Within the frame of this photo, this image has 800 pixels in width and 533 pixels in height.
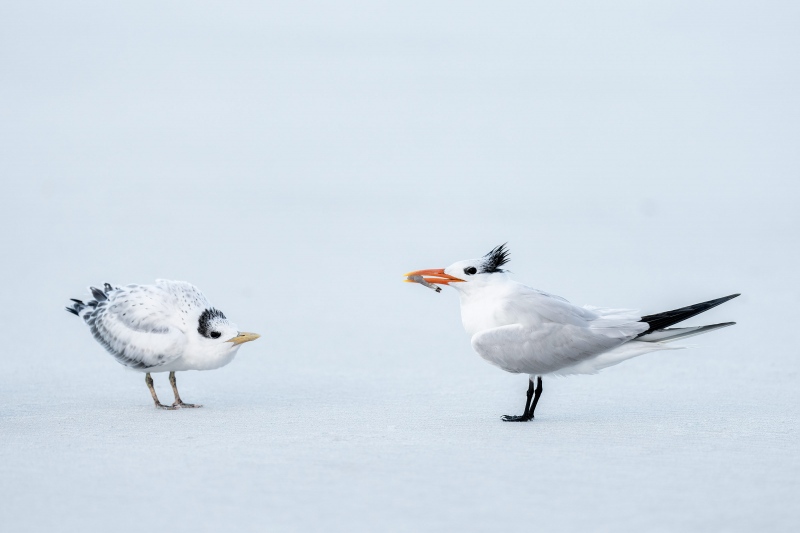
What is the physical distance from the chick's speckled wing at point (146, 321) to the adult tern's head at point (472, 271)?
1.52 metres

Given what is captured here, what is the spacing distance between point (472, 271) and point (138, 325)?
2116 mm

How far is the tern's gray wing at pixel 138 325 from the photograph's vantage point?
20.1ft

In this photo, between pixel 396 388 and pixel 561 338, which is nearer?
pixel 561 338

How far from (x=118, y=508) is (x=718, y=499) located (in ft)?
7.72

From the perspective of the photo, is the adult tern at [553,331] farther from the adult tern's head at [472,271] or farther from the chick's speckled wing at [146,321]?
the chick's speckled wing at [146,321]

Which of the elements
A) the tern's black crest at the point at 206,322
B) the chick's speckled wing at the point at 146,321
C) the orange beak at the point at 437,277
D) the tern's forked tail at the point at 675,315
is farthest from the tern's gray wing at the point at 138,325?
the tern's forked tail at the point at 675,315

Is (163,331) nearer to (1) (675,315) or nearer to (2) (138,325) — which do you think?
(2) (138,325)

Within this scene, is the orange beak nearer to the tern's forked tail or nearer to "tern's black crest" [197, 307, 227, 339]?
the tern's forked tail

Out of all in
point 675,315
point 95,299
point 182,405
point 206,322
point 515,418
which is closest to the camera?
point 675,315

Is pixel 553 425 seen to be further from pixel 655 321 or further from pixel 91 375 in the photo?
pixel 91 375

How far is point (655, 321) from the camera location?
562 cm

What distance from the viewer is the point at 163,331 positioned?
20.2ft

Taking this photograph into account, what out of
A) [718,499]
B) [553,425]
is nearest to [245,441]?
[553,425]

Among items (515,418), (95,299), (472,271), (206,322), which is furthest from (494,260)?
(95,299)
